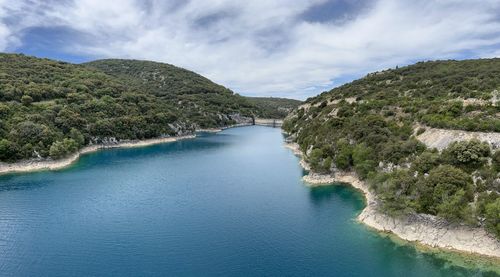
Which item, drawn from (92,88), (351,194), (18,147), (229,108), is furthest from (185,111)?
(351,194)

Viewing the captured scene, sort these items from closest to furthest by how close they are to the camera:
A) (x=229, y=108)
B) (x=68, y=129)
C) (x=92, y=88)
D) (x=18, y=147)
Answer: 1. (x=18, y=147)
2. (x=68, y=129)
3. (x=92, y=88)
4. (x=229, y=108)

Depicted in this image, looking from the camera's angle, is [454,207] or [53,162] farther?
[53,162]

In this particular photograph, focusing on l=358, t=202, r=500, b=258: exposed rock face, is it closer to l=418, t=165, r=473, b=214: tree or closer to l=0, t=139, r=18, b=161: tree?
l=418, t=165, r=473, b=214: tree

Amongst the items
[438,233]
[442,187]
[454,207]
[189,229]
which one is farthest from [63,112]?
[454,207]

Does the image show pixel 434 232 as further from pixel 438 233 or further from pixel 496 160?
pixel 496 160

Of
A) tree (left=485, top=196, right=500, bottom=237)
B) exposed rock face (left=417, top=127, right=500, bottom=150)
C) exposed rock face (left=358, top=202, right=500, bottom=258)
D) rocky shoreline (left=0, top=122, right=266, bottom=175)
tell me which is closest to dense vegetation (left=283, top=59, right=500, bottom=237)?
tree (left=485, top=196, right=500, bottom=237)

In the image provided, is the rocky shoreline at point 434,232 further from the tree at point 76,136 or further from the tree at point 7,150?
the tree at point 76,136

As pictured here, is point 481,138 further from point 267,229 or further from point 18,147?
point 18,147
